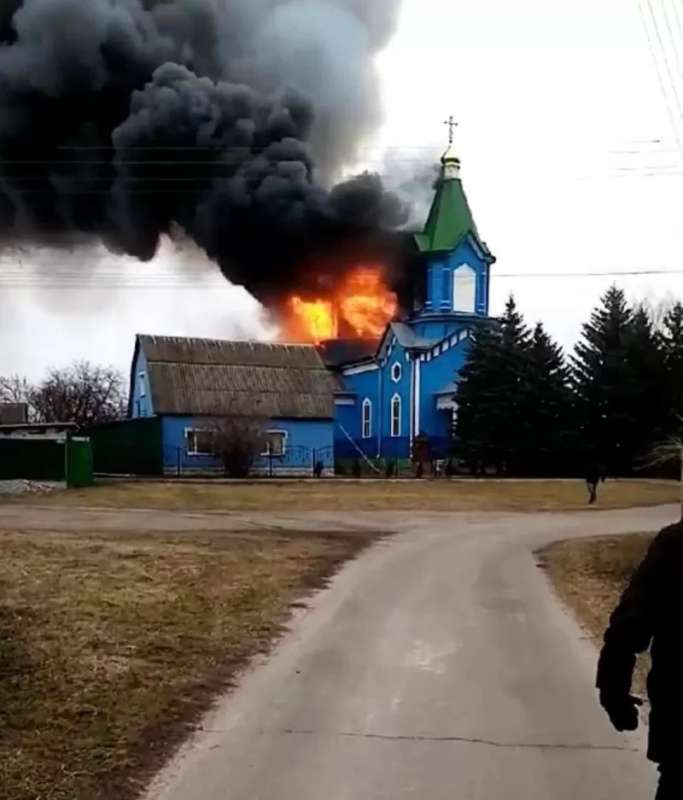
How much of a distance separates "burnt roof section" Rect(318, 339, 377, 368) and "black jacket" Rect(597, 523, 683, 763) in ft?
177

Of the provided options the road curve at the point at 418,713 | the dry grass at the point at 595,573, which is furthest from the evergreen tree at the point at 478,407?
the road curve at the point at 418,713

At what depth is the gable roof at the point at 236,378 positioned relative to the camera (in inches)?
1911

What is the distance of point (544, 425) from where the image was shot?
49094mm

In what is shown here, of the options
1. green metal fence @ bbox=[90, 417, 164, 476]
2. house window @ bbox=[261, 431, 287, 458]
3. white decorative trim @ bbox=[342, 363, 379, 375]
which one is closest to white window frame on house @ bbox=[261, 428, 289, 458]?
house window @ bbox=[261, 431, 287, 458]

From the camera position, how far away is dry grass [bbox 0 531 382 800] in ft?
18.1

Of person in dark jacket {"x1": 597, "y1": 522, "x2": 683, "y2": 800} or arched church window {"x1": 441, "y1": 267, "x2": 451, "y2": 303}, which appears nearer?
person in dark jacket {"x1": 597, "y1": 522, "x2": 683, "y2": 800}

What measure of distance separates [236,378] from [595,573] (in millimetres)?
36742

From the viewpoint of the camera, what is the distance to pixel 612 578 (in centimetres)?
1434

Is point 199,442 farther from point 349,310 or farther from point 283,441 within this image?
point 349,310

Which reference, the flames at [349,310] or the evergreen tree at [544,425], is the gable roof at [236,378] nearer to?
the flames at [349,310]

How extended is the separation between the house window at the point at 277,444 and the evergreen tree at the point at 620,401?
13.3m

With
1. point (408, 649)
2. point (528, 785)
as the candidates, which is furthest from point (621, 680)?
point (408, 649)

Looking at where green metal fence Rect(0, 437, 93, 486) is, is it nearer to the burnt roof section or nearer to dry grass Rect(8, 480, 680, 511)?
dry grass Rect(8, 480, 680, 511)

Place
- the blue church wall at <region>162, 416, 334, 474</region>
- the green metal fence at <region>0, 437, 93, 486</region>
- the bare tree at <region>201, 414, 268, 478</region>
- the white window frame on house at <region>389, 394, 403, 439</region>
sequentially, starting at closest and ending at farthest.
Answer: the green metal fence at <region>0, 437, 93, 486</region>, the bare tree at <region>201, 414, 268, 478</region>, the blue church wall at <region>162, 416, 334, 474</region>, the white window frame on house at <region>389, 394, 403, 439</region>
